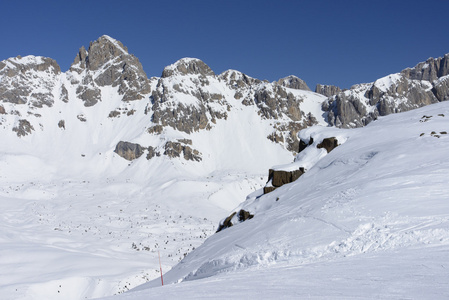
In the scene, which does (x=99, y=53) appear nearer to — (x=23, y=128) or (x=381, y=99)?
(x=23, y=128)

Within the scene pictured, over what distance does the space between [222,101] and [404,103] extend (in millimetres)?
58042

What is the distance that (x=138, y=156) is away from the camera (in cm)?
8050

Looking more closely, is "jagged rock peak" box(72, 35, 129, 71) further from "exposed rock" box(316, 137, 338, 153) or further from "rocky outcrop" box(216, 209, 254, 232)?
"rocky outcrop" box(216, 209, 254, 232)

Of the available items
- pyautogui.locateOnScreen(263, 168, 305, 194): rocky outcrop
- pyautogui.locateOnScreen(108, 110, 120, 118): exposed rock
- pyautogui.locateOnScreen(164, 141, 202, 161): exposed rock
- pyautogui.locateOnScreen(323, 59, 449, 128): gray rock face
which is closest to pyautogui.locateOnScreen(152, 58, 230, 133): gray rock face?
pyautogui.locateOnScreen(164, 141, 202, 161): exposed rock

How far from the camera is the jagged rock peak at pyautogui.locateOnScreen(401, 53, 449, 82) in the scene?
452ft

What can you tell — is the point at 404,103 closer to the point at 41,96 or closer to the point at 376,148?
the point at 376,148

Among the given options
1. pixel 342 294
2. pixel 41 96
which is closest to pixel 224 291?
pixel 342 294

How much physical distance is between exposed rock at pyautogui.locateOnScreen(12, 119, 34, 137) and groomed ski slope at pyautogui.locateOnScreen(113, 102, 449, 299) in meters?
88.4

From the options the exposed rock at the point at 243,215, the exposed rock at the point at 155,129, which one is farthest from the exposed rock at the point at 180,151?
the exposed rock at the point at 243,215

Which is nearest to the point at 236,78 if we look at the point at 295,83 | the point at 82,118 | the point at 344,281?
the point at 82,118

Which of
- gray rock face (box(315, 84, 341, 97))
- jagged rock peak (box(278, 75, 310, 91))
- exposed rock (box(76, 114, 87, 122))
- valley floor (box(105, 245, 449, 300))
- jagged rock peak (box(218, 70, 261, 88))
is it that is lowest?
valley floor (box(105, 245, 449, 300))

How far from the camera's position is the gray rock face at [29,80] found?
92.5 meters

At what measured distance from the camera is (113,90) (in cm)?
10394

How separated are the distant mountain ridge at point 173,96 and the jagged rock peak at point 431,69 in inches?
1203
